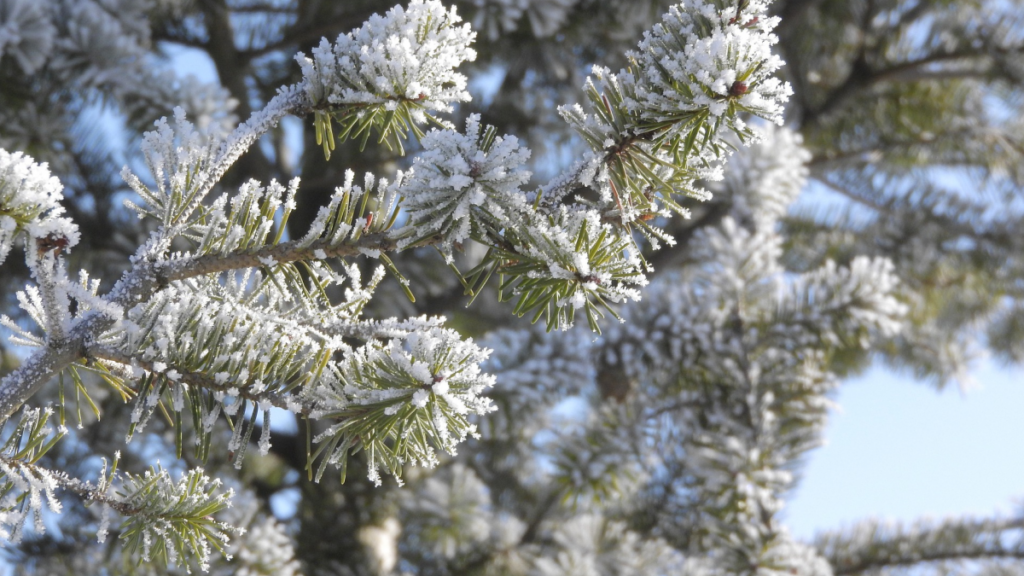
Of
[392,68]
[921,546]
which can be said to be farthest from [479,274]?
[921,546]

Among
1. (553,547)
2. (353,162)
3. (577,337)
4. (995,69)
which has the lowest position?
(553,547)

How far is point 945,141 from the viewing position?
178cm

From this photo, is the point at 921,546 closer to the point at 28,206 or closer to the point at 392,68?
the point at 392,68

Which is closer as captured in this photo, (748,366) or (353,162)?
(748,366)

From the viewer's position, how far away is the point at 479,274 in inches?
18.1

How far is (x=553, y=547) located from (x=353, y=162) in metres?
0.80

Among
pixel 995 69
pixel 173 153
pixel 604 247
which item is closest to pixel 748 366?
pixel 604 247

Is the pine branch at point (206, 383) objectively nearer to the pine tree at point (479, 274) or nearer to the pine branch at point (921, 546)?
the pine tree at point (479, 274)

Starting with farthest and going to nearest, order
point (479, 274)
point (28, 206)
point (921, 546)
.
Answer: point (921, 546)
point (479, 274)
point (28, 206)

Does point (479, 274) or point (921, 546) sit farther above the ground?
point (921, 546)

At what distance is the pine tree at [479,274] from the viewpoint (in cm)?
43

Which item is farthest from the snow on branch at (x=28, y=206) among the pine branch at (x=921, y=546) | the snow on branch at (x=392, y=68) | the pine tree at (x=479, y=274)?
the pine branch at (x=921, y=546)

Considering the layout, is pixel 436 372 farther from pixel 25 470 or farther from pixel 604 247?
pixel 25 470

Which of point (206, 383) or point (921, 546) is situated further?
point (921, 546)
